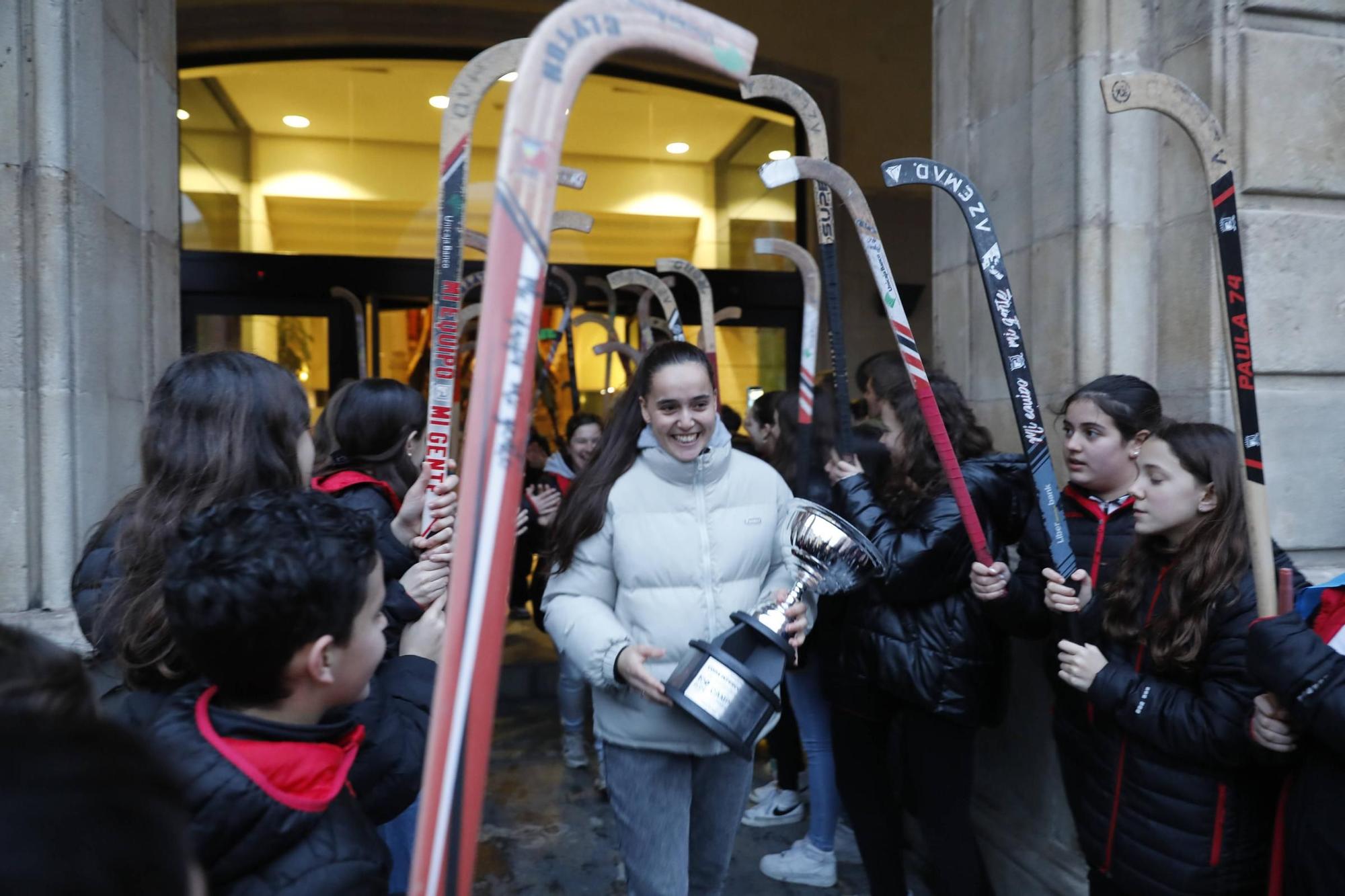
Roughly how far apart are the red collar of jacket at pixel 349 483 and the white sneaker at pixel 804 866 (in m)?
2.16

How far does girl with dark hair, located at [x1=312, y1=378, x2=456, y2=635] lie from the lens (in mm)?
2262

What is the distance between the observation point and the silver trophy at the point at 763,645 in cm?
195

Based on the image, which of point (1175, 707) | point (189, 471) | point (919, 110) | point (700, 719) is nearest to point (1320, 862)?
point (1175, 707)

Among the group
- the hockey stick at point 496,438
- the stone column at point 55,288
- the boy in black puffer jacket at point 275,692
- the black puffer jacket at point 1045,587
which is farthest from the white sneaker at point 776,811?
the hockey stick at point 496,438

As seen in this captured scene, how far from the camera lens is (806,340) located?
317cm

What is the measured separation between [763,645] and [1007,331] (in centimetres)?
98

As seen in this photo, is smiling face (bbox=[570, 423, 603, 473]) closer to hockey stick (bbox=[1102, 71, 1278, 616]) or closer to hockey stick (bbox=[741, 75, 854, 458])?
hockey stick (bbox=[741, 75, 854, 458])

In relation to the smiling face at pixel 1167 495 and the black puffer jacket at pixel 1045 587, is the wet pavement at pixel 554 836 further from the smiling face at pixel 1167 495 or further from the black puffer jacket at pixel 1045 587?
the smiling face at pixel 1167 495

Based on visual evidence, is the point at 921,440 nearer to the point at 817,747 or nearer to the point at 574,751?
the point at 817,747

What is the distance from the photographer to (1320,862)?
1.67m

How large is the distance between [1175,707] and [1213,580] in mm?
286

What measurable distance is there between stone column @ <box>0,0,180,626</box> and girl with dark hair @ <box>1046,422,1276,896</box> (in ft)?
9.32

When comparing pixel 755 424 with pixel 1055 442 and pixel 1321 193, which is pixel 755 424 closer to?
pixel 1055 442

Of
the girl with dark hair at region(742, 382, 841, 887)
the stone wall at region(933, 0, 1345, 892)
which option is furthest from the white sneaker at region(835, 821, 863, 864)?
the stone wall at region(933, 0, 1345, 892)
